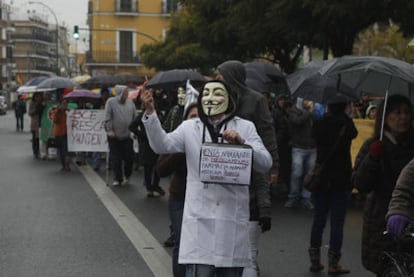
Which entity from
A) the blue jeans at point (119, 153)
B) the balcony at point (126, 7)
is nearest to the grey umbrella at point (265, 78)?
the blue jeans at point (119, 153)

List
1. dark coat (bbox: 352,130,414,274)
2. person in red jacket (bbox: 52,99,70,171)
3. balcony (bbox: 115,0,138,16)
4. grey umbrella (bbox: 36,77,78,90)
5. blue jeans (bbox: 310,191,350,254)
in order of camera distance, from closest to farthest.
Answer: dark coat (bbox: 352,130,414,274) < blue jeans (bbox: 310,191,350,254) < person in red jacket (bbox: 52,99,70,171) < grey umbrella (bbox: 36,77,78,90) < balcony (bbox: 115,0,138,16)

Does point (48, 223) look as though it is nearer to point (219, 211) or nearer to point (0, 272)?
point (0, 272)

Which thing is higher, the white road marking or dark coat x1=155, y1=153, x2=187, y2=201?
dark coat x1=155, y1=153, x2=187, y2=201

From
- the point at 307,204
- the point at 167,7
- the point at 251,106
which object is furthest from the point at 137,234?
the point at 167,7

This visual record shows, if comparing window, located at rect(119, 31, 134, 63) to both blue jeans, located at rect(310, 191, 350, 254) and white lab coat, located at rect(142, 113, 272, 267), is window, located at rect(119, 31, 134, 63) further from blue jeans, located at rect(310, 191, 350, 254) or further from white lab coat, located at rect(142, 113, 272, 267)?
white lab coat, located at rect(142, 113, 272, 267)

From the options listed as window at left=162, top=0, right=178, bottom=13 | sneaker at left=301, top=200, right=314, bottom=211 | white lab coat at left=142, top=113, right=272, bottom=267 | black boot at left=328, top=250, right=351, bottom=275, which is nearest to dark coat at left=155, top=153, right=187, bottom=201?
white lab coat at left=142, top=113, right=272, bottom=267

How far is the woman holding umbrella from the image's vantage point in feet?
19.7

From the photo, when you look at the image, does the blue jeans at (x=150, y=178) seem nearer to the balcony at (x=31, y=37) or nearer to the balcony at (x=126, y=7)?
the balcony at (x=126, y=7)

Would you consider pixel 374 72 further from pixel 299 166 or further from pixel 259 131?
pixel 299 166

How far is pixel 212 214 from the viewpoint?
4945 mm

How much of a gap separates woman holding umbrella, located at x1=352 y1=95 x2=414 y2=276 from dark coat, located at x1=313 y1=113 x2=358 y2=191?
1.55 meters

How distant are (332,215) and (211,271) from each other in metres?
3.19

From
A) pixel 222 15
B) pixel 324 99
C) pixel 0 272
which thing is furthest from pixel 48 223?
pixel 222 15

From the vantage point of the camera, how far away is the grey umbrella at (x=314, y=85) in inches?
392
